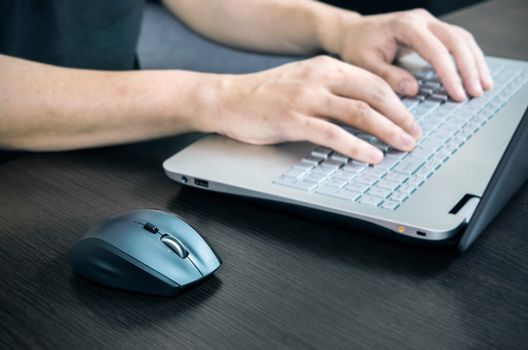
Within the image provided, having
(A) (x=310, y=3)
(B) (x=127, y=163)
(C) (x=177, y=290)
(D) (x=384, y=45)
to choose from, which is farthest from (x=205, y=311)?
(A) (x=310, y=3)

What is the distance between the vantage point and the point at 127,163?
0.70 meters

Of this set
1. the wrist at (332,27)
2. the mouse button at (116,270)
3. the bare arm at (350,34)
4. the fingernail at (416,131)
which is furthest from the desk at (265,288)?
the wrist at (332,27)

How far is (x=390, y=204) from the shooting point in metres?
0.54

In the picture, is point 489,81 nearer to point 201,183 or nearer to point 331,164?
point 331,164

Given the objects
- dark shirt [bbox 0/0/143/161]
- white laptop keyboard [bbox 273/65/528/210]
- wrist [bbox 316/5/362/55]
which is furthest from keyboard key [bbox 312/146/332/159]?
dark shirt [bbox 0/0/143/161]

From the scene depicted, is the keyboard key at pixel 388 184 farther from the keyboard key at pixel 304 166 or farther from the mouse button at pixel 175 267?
the mouse button at pixel 175 267

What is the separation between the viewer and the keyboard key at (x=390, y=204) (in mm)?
540

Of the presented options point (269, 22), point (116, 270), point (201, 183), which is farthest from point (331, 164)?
point (269, 22)

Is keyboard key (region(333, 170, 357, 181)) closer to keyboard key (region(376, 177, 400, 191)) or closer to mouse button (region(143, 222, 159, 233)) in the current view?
keyboard key (region(376, 177, 400, 191))

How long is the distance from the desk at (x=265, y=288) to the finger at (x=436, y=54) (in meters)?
0.19

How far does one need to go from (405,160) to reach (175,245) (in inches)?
9.9

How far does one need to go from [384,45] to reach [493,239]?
399 mm

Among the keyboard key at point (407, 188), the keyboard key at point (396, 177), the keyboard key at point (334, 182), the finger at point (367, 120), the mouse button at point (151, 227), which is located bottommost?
the keyboard key at point (334, 182)

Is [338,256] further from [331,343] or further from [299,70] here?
[299,70]
